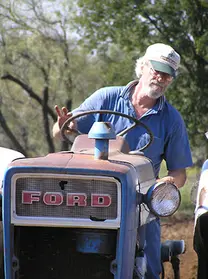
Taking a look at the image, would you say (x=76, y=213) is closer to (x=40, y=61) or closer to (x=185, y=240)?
(x=185, y=240)

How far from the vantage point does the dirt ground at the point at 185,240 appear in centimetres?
792

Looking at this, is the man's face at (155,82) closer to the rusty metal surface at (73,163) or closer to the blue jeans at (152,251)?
the blue jeans at (152,251)

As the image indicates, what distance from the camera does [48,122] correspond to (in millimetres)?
23328

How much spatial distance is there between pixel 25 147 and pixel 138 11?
7690 millimetres

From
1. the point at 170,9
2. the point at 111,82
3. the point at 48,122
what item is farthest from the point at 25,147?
the point at 170,9

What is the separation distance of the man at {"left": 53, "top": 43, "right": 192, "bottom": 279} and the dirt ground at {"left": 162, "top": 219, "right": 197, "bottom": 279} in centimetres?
136

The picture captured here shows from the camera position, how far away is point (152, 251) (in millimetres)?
4438

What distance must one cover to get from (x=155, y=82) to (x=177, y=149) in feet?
1.76

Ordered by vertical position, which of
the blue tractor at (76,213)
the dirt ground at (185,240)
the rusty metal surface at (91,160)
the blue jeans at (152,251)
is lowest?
the dirt ground at (185,240)

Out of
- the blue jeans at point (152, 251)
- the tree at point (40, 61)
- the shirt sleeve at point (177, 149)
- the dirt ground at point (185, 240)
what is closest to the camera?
the blue jeans at point (152, 251)

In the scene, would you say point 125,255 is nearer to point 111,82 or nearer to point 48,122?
point 111,82

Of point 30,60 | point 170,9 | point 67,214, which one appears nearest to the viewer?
point 67,214

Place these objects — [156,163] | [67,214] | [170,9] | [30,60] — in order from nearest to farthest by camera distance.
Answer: [67,214] < [156,163] < [170,9] < [30,60]

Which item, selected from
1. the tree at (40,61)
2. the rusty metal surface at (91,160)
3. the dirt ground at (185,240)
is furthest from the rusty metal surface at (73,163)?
the tree at (40,61)
